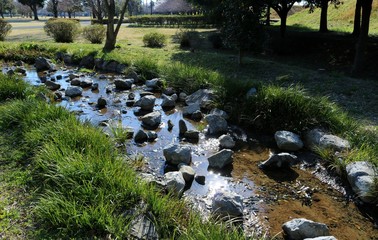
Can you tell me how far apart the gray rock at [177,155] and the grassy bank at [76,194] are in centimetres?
103

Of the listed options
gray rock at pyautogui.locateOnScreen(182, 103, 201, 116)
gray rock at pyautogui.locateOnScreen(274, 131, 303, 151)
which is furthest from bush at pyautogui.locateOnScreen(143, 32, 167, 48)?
gray rock at pyautogui.locateOnScreen(274, 131, 303, 151)

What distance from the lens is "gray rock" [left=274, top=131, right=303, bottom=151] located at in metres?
6.09

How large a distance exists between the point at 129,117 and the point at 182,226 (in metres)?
4.81

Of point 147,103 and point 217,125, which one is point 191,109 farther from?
point 217,125

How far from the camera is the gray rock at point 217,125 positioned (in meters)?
6.91

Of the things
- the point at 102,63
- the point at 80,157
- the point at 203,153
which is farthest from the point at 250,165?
the point at 102,63

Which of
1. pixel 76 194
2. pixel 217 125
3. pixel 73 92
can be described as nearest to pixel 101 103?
pixel 73 92

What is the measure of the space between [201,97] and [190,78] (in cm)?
112

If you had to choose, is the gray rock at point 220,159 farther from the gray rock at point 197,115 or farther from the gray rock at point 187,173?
the gray rock at point 197,115

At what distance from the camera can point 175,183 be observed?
4371 millimetres

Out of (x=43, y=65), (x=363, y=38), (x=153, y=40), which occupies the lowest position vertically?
(x=43, y=65)

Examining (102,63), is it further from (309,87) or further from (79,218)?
(79,218)

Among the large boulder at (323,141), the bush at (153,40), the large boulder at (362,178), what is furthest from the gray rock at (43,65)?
the large boulder at (362,178)

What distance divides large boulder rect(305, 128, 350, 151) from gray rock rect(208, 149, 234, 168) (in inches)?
69.2
